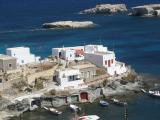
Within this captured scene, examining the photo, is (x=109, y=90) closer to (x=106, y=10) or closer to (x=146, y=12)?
(x=146, y=12)

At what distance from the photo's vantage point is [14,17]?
175375 millimetres

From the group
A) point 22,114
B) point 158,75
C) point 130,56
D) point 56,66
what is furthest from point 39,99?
point 130,56

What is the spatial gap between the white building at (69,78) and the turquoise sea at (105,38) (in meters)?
5.15

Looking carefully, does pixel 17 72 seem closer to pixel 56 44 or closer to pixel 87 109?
pixel 87 109

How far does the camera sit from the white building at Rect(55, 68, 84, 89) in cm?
7969

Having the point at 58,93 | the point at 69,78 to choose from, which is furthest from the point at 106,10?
the point at 58,93

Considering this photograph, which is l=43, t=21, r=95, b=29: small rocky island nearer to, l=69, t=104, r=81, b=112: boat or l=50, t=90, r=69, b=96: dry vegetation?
l=50, t=90, r=69, b=96: dry vegetation

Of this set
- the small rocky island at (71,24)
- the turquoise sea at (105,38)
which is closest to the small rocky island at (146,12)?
the turquoise sea at (105,38)

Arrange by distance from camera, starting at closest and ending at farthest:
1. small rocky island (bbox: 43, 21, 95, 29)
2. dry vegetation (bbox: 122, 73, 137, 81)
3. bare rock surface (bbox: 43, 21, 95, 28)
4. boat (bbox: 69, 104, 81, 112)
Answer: boat (bbox: 69, 104, 81, 112) → dry vegetation (bbox: 122, 73, 137, 81) → small rocky island (bbox: 43, 21, 95, 29) → bare rock surface (bbox: 43, 21, 95, 28)

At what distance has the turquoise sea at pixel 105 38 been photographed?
73.8m

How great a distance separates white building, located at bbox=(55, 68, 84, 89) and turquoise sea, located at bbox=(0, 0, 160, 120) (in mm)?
5145

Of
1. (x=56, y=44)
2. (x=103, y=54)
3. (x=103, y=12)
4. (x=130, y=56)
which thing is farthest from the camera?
(x=103, y=12)

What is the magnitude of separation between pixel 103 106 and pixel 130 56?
28.2m

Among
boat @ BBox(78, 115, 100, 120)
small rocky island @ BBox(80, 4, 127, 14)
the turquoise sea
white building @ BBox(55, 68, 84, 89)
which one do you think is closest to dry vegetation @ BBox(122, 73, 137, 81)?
the turquoise sea
